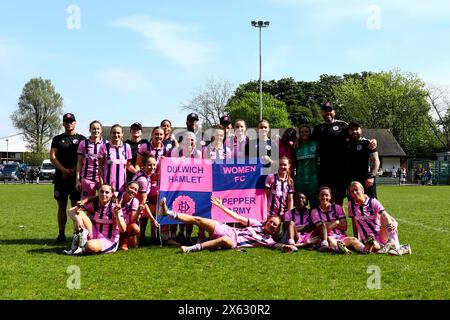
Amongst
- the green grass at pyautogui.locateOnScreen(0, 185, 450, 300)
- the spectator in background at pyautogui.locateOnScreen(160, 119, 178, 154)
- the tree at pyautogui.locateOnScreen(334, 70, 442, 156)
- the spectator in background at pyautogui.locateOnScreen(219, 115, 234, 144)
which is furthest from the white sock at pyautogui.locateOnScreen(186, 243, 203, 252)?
the tree at pyautogui.locateOnScreen(334, 70, 442, 156)

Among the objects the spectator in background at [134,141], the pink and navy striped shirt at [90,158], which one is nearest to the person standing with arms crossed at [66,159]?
the pink and navy striped shirt at [90,158]

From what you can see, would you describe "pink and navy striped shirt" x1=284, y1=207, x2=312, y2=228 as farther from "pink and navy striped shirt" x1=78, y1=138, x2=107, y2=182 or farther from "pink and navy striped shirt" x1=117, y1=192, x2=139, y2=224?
"pink and navy striped shirt" x1=78, y1=138, x2=107, y2=182

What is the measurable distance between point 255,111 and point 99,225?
69.3 metres

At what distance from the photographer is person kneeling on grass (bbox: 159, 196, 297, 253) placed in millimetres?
8008

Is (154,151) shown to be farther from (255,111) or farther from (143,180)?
(255,111)

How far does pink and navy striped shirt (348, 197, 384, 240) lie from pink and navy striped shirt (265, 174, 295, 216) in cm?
106

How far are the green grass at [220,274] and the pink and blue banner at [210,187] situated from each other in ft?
2.84

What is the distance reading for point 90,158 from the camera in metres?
8.32

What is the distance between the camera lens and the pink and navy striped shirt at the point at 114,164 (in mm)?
8195

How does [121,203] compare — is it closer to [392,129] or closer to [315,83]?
[392,129]

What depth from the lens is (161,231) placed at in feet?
28.8

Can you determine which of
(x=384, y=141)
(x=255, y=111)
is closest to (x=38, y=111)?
(x=255, y=111)

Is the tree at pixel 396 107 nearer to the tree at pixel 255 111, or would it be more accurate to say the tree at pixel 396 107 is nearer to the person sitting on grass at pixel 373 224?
the tree at pixel 255 111

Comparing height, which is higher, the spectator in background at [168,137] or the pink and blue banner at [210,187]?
the spectator in background at [168,137]
